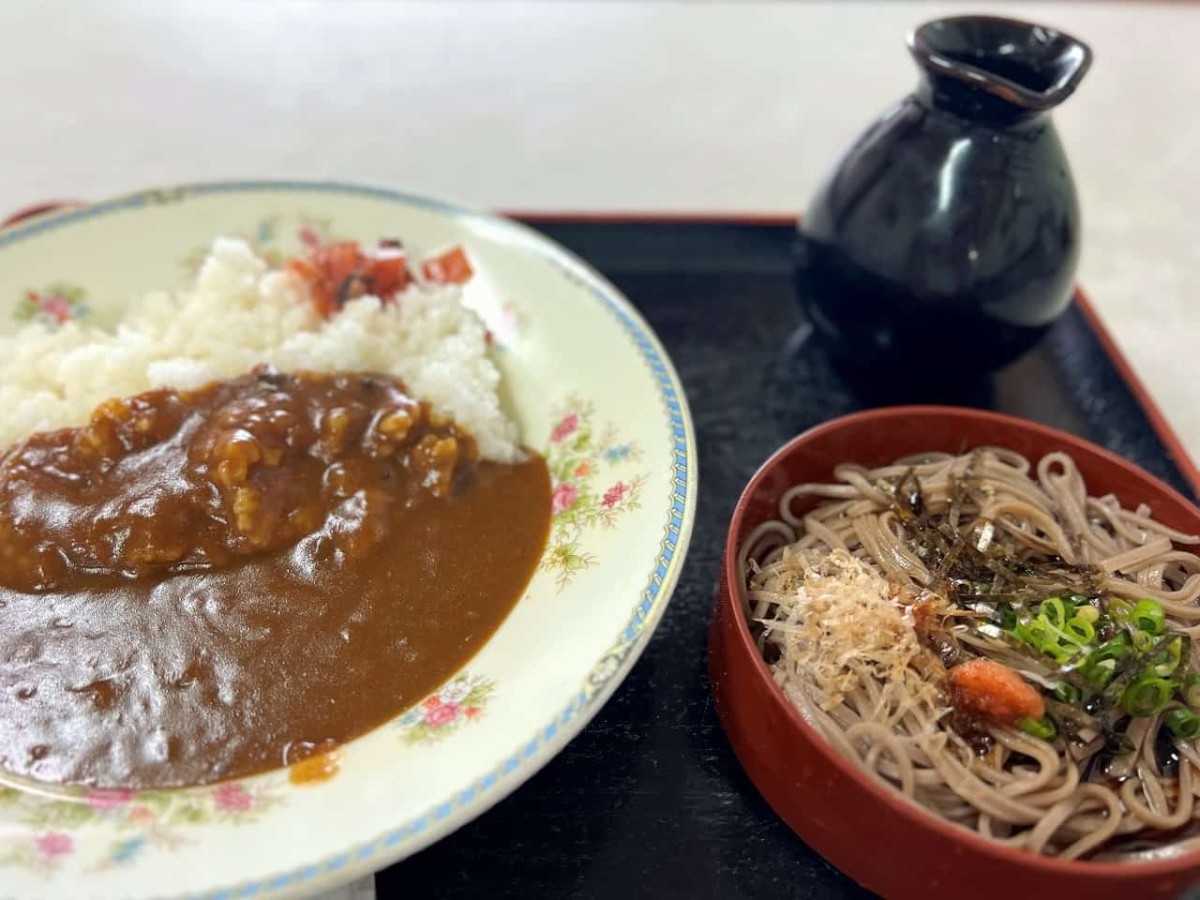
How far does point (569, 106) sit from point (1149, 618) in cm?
314

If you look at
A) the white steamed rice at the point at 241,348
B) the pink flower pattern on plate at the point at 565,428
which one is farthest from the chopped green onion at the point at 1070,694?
the white steamed rice at the point at 241,348

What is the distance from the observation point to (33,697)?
1.75 metres

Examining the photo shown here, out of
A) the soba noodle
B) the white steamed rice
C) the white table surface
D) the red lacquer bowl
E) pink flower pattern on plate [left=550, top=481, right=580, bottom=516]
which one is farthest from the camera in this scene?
the white table surface

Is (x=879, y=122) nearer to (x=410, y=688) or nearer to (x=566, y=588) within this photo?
(x=566, y=588)

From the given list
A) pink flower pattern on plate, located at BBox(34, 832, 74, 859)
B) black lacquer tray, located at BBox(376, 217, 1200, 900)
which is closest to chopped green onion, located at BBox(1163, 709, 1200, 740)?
black lacquer tray, located at BBox(376, 217, 1200, 900)

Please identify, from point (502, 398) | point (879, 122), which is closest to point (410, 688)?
point (502, 398)

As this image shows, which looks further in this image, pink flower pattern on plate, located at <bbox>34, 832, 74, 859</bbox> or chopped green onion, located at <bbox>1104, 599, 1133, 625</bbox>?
chopped green onion, located at <bbox>1104, 599, 1133, 625</bbox>

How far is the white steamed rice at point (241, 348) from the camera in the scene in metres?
2.32

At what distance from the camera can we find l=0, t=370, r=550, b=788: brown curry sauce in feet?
5.64

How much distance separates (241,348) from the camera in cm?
245

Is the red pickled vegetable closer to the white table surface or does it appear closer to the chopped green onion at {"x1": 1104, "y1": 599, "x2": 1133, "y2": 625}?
the chopped green onion at {"x1": 1104, "y1": 599, "x2": 1133, "y2": 625}

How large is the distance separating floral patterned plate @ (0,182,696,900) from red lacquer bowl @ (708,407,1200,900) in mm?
205

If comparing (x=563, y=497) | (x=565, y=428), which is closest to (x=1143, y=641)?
(x=563, y=497)

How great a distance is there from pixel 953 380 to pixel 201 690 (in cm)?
206
